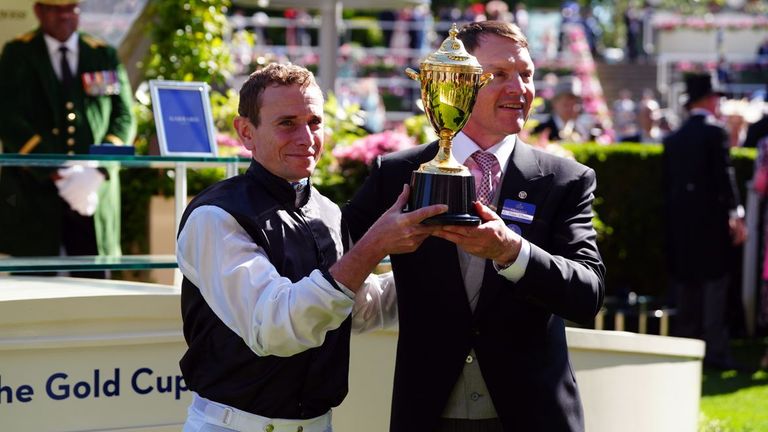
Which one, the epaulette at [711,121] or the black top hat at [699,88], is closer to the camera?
the epaulette at [711,121]

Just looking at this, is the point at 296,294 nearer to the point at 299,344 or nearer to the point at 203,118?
the point at 299,344

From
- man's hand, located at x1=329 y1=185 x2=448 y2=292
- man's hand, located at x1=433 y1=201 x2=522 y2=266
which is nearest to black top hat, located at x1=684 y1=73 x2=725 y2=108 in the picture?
man's hand, located at x1=433 y1=201 x2=522 y2=266

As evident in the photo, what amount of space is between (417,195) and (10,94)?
4197 millimetres

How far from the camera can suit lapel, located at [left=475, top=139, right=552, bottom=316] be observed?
315 cm

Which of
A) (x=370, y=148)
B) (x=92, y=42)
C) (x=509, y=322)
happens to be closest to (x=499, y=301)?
(x=509, y=322)

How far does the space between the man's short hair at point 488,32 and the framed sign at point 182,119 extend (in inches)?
64.8

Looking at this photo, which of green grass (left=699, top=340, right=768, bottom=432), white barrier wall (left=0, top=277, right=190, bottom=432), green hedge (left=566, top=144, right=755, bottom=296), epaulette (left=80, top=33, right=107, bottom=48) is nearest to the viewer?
white barrier wall (left=0, top=277, right=190, bottom=432)

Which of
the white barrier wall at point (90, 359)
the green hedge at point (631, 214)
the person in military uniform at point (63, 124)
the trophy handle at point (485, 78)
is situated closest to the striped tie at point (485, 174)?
the trophy handle at point (485, 78)

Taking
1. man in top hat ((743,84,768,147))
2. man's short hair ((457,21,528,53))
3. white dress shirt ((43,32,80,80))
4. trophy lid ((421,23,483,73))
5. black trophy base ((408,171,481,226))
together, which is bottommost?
man in top hat ((743,84,768,147))

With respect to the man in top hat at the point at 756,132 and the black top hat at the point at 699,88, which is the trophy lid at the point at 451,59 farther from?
the man in top hat at the point at 756,132

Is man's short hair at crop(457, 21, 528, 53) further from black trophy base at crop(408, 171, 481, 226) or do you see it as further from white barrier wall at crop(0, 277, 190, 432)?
white barrier wall at crop(0, 277, 190, 432)

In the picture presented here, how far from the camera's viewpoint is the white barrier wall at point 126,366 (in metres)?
3.83

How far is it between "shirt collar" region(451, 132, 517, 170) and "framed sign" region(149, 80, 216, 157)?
5.26 ft

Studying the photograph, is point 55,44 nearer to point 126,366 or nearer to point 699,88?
point 126,366
